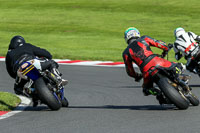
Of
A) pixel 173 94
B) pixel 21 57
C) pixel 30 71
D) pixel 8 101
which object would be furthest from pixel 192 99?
pixel 8 101

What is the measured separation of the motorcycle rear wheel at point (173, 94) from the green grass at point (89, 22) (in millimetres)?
10801

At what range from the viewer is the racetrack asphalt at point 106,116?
7.16m

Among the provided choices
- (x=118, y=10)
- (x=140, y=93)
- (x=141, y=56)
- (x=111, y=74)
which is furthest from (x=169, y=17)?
(x=141, y=56)

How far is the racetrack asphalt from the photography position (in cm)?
716

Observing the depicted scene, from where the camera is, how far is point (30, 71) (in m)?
8.88

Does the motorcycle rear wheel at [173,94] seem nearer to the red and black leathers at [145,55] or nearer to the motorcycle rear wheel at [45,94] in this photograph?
the red and black leathers at [145,55]

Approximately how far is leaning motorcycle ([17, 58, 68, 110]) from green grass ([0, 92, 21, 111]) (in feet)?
1.91

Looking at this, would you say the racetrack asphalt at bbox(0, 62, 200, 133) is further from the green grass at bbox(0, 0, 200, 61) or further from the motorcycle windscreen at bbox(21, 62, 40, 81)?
the green grass at bbox(0, 0, 200, 61)

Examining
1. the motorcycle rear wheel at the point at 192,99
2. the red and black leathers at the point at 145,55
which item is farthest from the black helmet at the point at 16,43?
the motorcycle rear wheel at the point at 192,99

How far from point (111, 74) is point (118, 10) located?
2233 centimetres

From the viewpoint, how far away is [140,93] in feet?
38.2

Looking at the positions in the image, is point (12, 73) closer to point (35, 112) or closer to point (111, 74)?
point (35, 112)

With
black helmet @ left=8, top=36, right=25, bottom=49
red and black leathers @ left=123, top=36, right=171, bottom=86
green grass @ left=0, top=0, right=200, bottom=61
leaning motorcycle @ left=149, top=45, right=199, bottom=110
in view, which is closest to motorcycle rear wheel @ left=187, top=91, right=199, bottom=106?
leaning motorcycle @ left=149, top=45, right=199, bottom=110

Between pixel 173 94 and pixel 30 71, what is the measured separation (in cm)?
256
